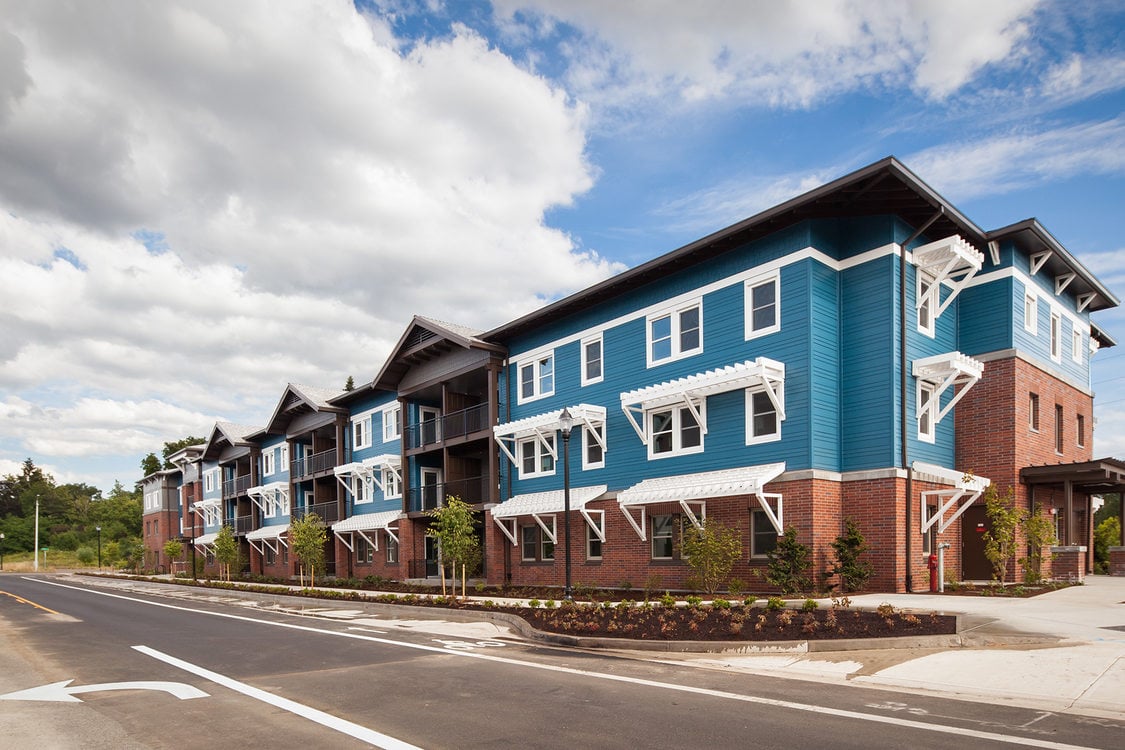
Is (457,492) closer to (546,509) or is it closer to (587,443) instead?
(546,509)

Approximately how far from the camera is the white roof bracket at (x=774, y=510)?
18422mm

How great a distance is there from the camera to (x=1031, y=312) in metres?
22.8

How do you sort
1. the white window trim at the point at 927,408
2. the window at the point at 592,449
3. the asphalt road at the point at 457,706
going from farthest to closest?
1. the window at the point at 592,449
2. the white window trim at the point at 927,408
3. the asphalt road at the point at 457,706

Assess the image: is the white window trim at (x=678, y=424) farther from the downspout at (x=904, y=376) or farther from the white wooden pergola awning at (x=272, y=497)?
the white wooden pergola awning at (x=272, y=497)

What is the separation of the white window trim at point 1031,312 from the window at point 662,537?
37.9 ft

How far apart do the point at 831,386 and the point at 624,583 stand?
8.51 meters

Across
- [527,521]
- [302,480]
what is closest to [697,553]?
[527,521]

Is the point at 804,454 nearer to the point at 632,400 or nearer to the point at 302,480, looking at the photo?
the point at 632,400

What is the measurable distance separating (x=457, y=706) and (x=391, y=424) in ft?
99.0

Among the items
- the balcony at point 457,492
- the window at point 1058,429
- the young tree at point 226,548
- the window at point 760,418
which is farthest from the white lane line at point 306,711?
the young tree at point 226,548

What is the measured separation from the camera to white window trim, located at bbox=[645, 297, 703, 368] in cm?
2233

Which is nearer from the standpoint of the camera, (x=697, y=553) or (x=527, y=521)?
(x=697, y=553)

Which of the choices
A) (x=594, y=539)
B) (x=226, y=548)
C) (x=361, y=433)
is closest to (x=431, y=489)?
(x=361, y=433)

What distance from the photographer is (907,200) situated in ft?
62.0
